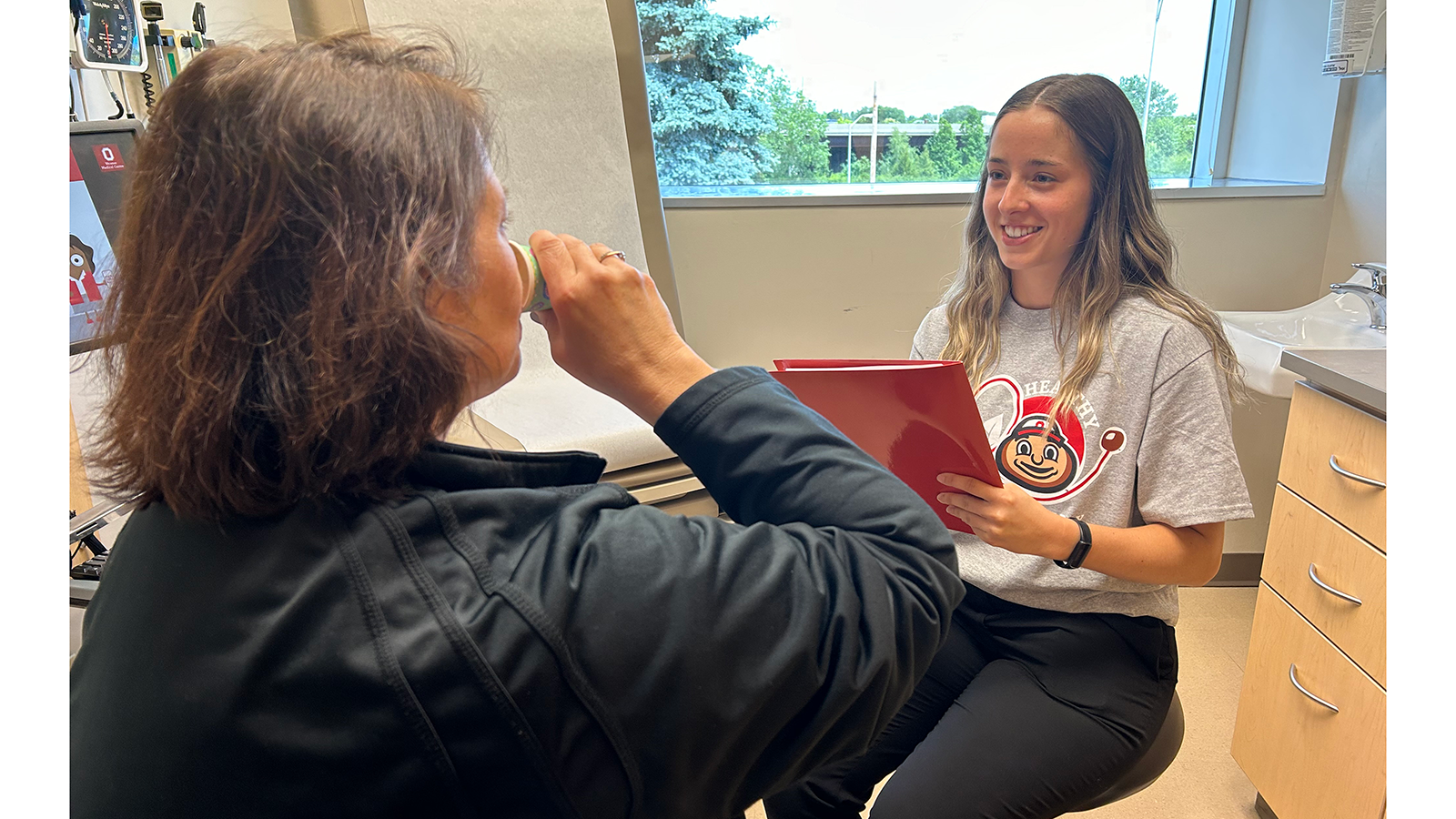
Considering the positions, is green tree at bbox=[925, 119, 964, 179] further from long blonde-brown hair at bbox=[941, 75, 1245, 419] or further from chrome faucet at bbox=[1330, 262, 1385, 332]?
long blonde-brown hair at bbox=[941, 75, 1245, 419]

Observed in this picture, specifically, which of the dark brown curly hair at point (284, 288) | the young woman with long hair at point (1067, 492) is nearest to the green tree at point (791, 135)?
the young woman with long hair at point (1067, 492)

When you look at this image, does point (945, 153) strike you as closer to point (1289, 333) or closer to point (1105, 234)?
point (1289, 333)

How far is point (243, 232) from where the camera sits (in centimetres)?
53

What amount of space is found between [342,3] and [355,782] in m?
2.21

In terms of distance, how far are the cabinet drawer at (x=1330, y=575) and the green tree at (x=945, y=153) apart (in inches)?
64.6

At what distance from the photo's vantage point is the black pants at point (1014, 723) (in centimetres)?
111

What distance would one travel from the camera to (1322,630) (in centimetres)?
155

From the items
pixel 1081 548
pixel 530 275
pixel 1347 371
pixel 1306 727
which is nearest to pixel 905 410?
pixel 1081 548

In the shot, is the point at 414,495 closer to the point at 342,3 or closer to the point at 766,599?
the point at 766,599

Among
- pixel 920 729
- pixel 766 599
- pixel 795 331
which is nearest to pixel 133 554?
pixel 766 599

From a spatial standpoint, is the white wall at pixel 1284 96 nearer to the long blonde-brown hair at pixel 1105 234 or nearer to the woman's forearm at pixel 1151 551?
the long blonde-brown hair at pixel 1105 234

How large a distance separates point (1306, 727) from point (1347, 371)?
62 cm

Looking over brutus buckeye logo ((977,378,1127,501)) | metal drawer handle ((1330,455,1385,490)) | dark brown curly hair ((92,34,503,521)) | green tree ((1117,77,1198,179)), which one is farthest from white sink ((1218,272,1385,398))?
dark brown curly hair ((92,34,503,521))

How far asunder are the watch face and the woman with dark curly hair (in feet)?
3.62
